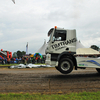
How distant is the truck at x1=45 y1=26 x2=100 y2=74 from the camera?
7.38 metres

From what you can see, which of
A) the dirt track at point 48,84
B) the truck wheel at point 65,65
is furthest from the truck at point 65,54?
the dirt track at point 48,84

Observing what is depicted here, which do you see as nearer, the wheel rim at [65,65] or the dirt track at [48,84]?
the dirt track at [48,84]

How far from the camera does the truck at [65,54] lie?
7.38 metres

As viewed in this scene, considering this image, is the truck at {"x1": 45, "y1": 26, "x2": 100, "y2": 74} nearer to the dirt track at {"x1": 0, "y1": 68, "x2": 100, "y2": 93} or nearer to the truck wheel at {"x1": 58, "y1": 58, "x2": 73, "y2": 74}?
the truck wheel at {"x1": 58, "y1": 58, "x2": 73, "y2": 74}

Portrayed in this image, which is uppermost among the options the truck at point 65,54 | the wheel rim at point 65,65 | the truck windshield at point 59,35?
the truck windshield at point 59,35

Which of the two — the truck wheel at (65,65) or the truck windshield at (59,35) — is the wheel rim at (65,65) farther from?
the truck windshield at (59,35)

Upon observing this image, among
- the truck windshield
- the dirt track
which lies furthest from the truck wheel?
the truck windshield

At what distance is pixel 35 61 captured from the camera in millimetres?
23375

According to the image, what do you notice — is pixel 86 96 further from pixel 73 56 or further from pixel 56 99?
pixel 73 56

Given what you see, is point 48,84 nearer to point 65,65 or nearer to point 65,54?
point 65,65

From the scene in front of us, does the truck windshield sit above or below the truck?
above

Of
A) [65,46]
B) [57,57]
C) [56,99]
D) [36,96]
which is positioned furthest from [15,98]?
[65,46]

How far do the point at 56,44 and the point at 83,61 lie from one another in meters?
1.88

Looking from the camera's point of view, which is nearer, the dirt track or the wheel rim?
the dirt track
